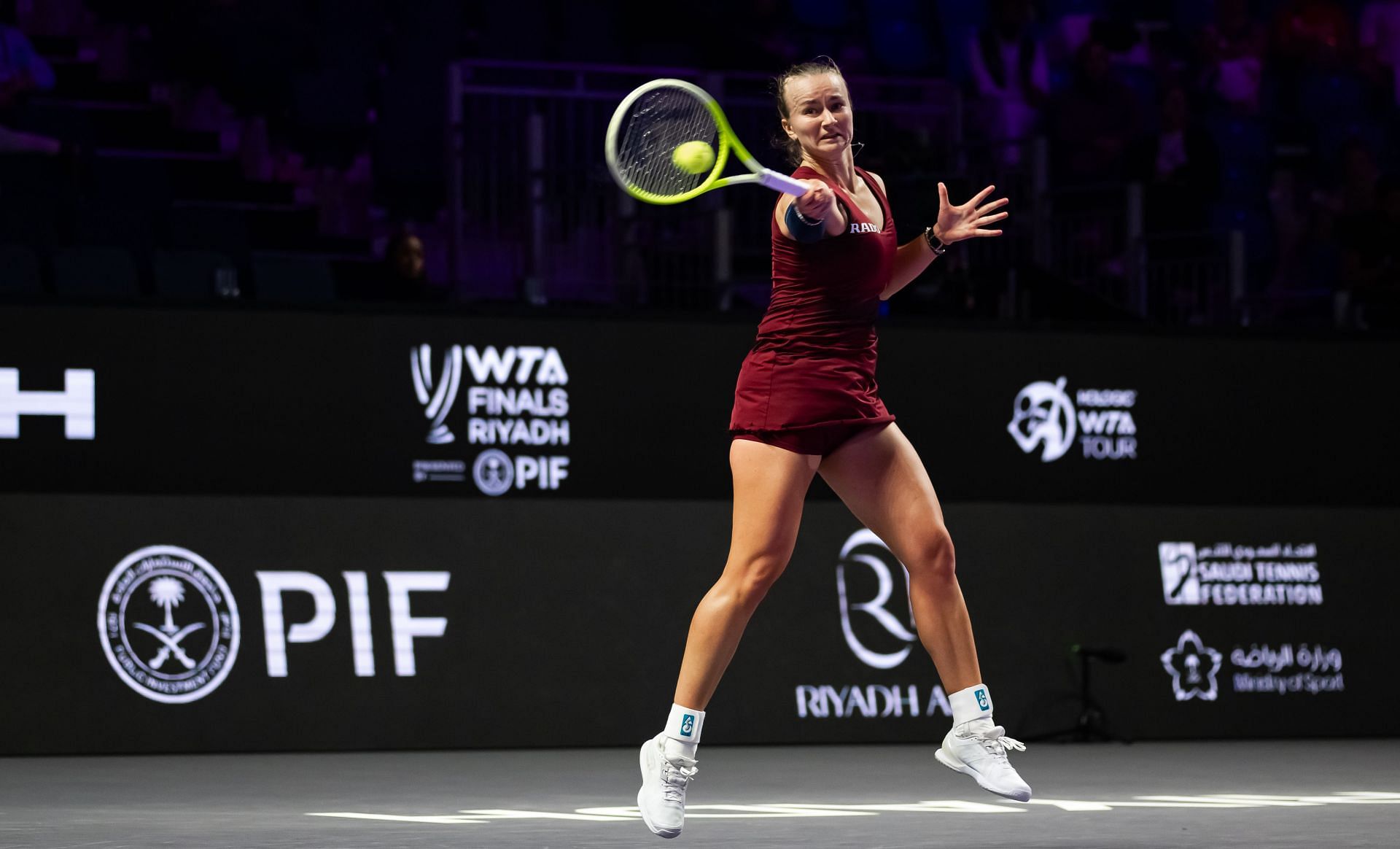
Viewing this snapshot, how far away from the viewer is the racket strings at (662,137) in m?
4.88

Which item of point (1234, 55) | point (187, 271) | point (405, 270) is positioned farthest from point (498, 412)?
point (1234, 55)

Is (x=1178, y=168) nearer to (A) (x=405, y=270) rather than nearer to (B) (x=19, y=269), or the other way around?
(A) (x=405, y=270)

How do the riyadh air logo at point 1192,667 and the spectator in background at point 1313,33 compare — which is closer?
the riyadh air logo at point 1192,667

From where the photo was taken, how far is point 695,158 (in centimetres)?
486

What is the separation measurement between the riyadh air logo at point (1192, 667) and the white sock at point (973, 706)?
4351mm

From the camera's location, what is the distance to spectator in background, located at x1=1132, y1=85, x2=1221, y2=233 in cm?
A: 1255

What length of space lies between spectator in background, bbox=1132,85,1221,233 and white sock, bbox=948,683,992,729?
313 inches

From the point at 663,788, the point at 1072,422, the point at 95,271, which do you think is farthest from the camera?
the point at 95,271

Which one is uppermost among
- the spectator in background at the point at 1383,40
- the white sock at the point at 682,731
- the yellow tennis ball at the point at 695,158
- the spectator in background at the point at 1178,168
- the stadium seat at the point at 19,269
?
the spectator in background at the point at 1383,40

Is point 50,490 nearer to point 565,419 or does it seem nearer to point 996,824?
point 565,419

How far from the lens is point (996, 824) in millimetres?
5551

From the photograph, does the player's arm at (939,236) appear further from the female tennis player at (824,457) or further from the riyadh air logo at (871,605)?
the riyadh air logo at (871,605)

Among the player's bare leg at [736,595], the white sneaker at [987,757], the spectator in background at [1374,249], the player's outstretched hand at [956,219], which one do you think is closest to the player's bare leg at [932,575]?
the white sneaker at [987,757]

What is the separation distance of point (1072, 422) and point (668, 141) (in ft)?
15.5
